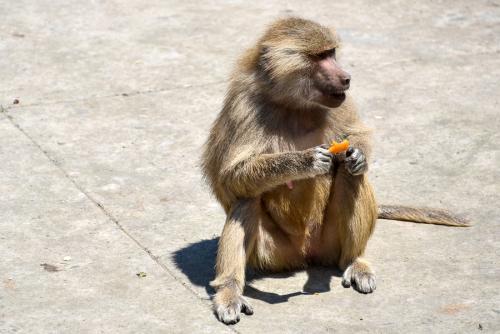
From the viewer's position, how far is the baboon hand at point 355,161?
5.77 m

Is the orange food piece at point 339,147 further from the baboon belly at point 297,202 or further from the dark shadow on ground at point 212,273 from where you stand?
the dark shadow on ground at point 212,273

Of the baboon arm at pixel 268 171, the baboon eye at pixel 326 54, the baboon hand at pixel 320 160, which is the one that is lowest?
the baboon arm at pixel 268 171

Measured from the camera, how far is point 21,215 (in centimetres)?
682

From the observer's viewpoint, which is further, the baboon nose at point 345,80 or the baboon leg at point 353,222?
the baboon leg at point 353,222

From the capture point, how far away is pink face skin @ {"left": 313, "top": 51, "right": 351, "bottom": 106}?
231 inches

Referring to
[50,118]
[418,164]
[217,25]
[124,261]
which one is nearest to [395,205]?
[418,164]

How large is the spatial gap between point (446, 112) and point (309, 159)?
335cm

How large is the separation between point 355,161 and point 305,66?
25.6 inches

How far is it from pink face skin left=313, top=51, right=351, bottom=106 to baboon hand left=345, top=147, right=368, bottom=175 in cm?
31

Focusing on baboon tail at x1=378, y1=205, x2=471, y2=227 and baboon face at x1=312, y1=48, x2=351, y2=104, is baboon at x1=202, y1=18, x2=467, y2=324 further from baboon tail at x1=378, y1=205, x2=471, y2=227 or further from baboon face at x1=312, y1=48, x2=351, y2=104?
baboon tail at x1=378, y1=205, x2=471, y2=227

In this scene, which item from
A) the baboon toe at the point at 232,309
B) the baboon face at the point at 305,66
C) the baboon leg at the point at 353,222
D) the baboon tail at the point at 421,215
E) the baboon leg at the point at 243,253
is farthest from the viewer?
the baboon tail at the point at 421,215

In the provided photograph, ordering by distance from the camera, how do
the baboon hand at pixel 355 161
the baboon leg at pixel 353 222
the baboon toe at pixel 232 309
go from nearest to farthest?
1. the baboon toe at pixel 232 309
2. the baboon hand at pixel 355 161
3. the baboon leg at pixel 353 222

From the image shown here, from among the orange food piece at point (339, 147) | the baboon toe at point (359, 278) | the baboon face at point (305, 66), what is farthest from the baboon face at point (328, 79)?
the baboon toe at point (359, 278)

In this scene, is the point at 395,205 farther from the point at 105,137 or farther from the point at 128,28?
the point at 128,28
